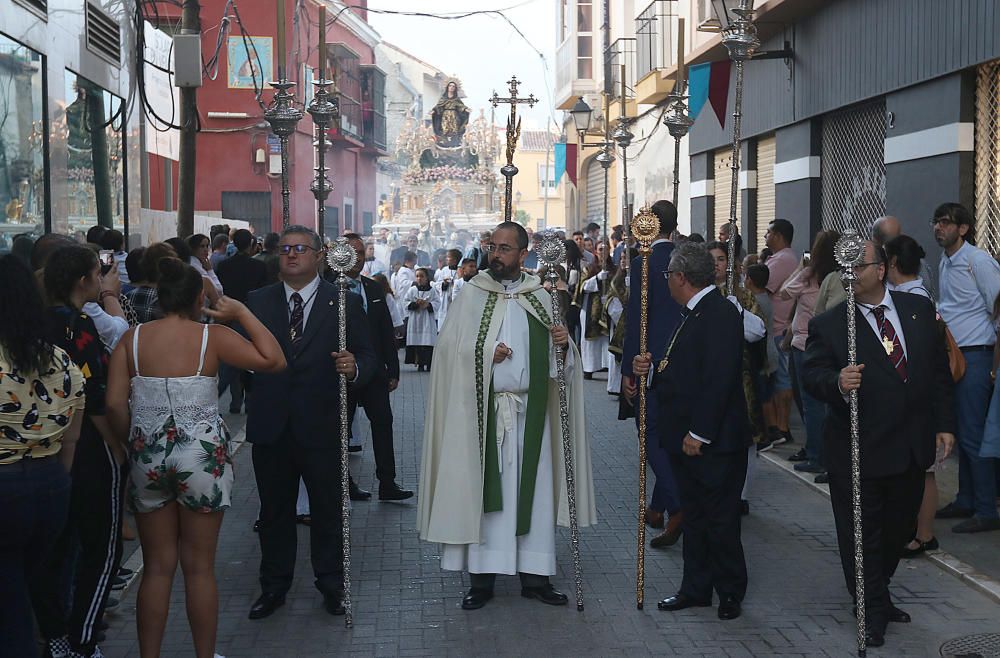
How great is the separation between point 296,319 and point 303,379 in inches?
13.4

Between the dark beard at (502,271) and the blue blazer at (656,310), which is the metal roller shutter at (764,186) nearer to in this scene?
the blue blazer at (656,310)

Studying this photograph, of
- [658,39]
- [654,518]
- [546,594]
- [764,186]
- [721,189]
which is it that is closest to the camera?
[546,594]

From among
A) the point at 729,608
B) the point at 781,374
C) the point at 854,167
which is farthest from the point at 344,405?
the point at 854,167

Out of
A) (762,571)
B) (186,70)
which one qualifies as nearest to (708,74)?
(186,70)

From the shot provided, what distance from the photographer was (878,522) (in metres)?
6.09

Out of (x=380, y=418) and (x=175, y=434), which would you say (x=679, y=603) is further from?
(x=380, y=418)

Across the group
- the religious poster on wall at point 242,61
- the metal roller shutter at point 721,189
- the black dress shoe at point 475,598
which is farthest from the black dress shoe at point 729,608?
the religious poster on wall at point 242,61

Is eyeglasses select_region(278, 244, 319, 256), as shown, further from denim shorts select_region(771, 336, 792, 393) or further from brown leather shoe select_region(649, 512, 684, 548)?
denim shorts select_region(771, 336, 792, 393)

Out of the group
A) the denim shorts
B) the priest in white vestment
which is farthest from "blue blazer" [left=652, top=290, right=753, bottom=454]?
the denim shorts

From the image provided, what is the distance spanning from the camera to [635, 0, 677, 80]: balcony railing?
75.0 feet

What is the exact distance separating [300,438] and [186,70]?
9576 millimetres

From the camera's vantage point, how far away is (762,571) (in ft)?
24.1

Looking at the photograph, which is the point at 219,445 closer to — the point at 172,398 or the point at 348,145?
the point at 172,398

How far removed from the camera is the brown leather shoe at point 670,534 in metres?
7.94
